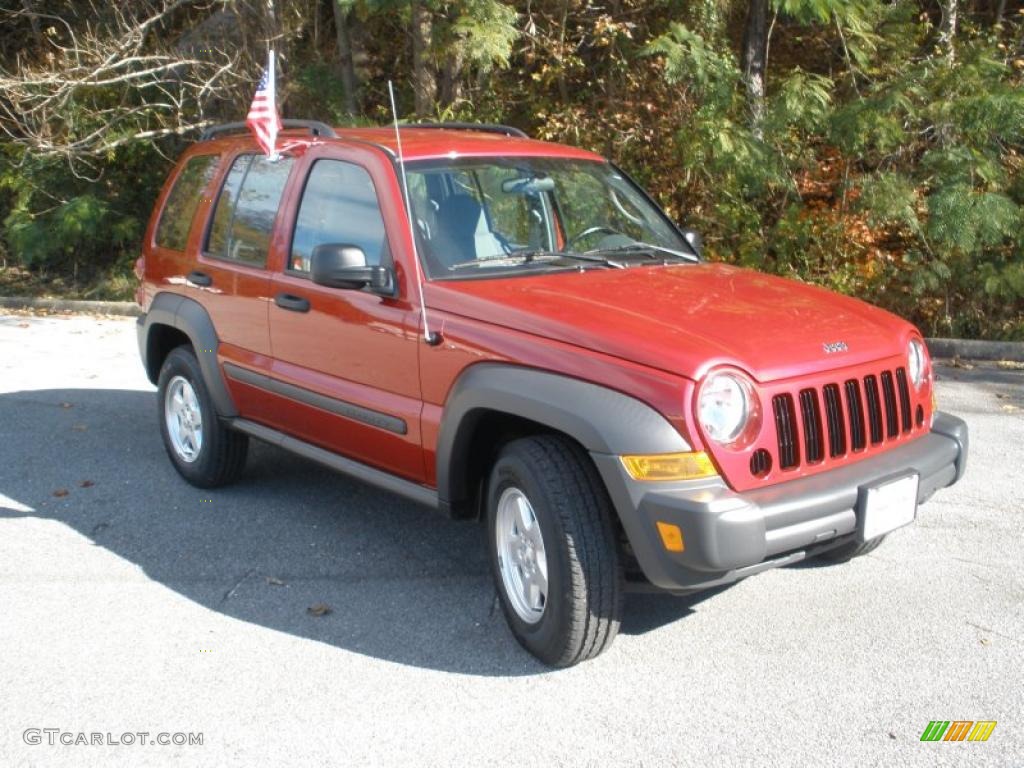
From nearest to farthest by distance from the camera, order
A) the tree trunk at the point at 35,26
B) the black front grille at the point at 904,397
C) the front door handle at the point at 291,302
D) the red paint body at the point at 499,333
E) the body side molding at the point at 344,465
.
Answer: the red paint body at the point at 499,333 < the black front grille at the point at 904,397 < the body side molding at the point at 344,465 < the front door handle at the point at 291,302 < the tree trunk at the point at 35,26

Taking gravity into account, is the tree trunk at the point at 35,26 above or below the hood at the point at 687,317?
above

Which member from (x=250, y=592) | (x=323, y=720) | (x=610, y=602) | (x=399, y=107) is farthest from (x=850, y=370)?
(x=399, y=107)

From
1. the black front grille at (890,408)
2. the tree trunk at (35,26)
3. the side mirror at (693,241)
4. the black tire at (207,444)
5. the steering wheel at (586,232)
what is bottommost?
the black tire at (207,444)

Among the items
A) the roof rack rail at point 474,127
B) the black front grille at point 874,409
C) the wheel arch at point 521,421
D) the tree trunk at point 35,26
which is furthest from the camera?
the tree trunk at point 35,26

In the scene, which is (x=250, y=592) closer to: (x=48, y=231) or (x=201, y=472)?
(x=201, y=472)

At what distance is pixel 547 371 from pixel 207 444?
2767mm

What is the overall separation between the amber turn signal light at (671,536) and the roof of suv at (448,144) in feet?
7.08

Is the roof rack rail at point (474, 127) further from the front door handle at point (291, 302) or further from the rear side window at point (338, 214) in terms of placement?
the front door handle at point (291, 302)

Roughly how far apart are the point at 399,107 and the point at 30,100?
4.45m

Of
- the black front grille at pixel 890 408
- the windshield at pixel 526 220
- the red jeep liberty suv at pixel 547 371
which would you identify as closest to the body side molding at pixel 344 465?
the red jeep liberty suv at pixel 547 371

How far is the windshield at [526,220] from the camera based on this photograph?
4.79 meters

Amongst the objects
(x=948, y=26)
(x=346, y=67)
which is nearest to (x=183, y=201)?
(x=346, y=67)

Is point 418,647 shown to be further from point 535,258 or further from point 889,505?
point 889,505

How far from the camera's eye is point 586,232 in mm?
5184
